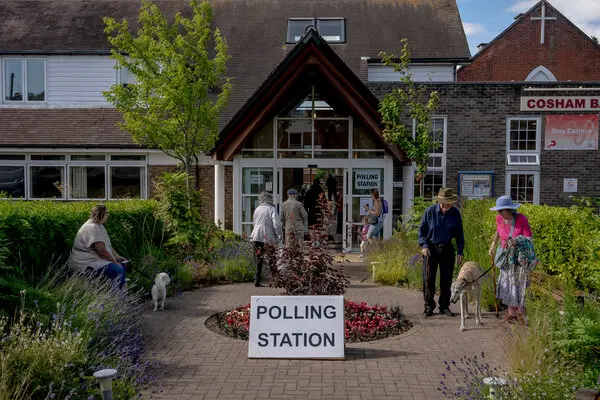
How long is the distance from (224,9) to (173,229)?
15524 millimetres

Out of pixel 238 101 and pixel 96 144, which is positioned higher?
pixel 238 101

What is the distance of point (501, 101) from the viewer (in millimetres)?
18812

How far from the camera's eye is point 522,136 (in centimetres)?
1892

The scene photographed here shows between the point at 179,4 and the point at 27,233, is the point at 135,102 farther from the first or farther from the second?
the point at 179,4

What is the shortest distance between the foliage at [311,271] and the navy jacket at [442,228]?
5.70 ft

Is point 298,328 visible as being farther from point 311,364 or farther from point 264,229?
point 264,229

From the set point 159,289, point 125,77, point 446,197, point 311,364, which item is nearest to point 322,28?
point 125,77

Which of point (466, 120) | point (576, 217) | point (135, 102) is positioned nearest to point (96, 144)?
point (135, 102)

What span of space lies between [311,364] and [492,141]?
13.9 m

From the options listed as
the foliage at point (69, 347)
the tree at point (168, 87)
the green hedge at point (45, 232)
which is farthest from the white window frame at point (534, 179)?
the foliage at point (69, 347)

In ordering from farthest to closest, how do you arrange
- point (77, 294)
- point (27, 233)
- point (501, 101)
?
point (501, 101), point (27, 233), point (77, 294)

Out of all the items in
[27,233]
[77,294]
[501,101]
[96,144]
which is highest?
[501,101]

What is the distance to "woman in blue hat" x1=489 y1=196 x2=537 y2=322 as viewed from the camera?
26.5ft

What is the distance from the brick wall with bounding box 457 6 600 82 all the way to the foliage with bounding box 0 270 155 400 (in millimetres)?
25887
